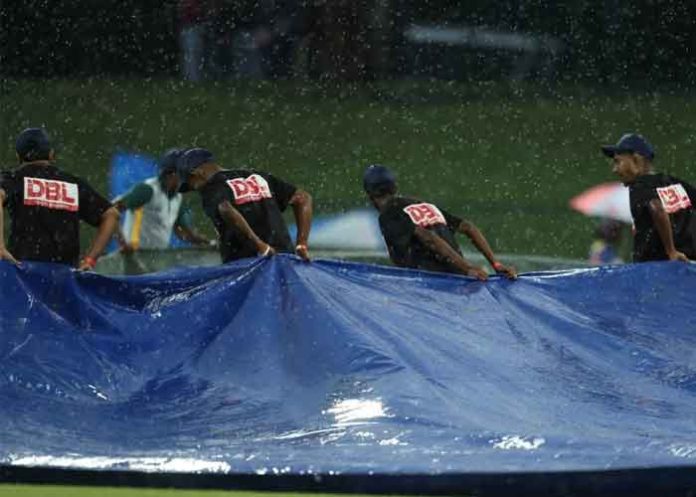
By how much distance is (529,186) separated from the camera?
23.9m

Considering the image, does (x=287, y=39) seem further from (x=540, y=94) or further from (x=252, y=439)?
(x=252, y=439)

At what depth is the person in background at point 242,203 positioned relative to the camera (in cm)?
1063

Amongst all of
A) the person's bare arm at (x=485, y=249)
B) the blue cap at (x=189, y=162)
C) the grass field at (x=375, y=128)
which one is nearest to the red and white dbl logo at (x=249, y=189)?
the blue cap at (x=189, y=162)

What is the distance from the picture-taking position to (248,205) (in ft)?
35.6

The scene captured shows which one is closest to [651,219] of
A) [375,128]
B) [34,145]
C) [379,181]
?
[379,181]

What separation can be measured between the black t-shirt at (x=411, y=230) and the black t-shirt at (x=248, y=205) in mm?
576

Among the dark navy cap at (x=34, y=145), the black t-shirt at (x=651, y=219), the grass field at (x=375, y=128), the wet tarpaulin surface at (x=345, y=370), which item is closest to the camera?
the wet tarpaulin surface at (x=345, y=370)

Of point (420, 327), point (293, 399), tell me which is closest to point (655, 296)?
point (420, 327)

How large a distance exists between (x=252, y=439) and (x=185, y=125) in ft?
55.8

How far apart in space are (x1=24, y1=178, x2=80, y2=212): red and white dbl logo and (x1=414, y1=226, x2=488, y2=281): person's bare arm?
6.32 feet

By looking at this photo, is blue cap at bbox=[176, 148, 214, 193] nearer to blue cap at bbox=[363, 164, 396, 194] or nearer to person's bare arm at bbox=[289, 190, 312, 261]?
person's bare arm at bbox=[289, 190, 312, 261]

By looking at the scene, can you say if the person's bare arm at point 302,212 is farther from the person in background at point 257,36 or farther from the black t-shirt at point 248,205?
the person in background at point 257,36

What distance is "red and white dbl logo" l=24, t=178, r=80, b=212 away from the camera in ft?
34.3

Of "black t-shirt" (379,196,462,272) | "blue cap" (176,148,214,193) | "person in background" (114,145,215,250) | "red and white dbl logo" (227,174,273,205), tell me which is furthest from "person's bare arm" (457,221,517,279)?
"person in background" (114,145,215,250)
